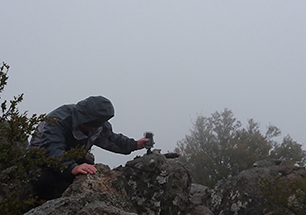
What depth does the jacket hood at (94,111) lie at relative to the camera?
12.5 ft

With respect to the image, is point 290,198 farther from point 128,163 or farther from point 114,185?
point 114,185

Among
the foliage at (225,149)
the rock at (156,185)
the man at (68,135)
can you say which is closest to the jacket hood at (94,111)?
the man at (68,135)

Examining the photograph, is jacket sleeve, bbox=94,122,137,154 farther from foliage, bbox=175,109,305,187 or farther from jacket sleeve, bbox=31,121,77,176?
foliage, bbox=175,109,305,187

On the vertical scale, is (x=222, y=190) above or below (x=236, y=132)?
below

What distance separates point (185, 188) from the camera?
4.41m

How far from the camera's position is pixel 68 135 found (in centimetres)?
387

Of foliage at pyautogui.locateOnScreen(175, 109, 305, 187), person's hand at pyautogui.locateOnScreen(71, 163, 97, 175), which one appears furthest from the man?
foliage at pyautogui.locateOnScreen(175, 109, 305, 187)

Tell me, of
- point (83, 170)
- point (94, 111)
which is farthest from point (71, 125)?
point (83, 170)

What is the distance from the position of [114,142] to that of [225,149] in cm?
837

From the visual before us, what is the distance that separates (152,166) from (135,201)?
0.50 m

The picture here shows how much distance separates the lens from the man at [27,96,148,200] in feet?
11.1

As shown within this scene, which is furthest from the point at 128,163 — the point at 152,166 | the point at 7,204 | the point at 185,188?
the point at 7,204

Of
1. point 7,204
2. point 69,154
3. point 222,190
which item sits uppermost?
point 222,190

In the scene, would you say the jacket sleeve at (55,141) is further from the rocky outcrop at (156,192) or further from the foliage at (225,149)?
the foliage at (225,149)
